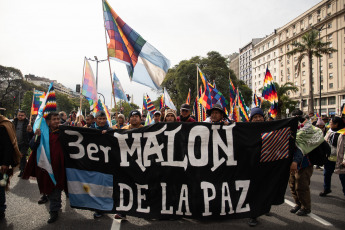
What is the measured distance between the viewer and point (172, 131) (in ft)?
12.0

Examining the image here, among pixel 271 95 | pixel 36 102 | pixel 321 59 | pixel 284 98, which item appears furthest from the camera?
pixel 321 59

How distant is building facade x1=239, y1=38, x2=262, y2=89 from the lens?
8788 cm

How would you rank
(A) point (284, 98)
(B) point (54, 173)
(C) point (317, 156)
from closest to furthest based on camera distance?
(B) point (54, 173)
(C) point (317, 156)
(A) point (284, 98)

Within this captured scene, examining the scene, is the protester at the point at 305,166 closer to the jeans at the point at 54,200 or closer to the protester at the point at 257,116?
the protester at the point at 257,116

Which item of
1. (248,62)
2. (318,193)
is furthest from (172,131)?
(248,62)

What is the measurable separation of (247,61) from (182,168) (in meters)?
94.9

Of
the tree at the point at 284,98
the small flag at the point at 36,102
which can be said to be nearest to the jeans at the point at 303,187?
the small flag at the point at 36,102

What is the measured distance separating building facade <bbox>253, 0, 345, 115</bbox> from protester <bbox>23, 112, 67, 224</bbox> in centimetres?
4262

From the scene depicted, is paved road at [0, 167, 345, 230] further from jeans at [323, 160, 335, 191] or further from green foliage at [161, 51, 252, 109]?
green foliage at [161, 51, 252, 109]

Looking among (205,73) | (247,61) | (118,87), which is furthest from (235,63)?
(118,87)

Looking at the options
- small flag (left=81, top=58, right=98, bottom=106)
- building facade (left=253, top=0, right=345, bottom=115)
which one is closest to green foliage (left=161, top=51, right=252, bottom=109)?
building facade (left=253, top=0, right=345, bottom=115)

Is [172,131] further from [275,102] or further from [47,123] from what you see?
[275,102]

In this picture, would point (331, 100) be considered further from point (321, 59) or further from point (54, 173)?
point (54, 173)

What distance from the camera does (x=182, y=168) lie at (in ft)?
11.5
